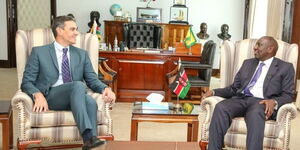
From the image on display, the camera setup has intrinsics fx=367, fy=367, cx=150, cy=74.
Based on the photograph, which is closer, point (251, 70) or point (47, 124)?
point (47, 124)

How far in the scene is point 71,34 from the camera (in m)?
3.04

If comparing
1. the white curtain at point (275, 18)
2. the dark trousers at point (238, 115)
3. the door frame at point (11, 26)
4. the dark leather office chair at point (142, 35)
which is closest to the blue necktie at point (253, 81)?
the dark trousers at point (238, 115)

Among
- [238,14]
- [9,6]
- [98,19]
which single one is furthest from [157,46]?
[9,6]

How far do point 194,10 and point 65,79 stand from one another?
6.31 metres

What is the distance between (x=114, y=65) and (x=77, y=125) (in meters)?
2.63

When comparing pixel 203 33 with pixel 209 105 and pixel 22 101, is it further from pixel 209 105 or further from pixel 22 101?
pixel 22 101

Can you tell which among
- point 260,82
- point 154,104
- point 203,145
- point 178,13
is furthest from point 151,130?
point 178,13

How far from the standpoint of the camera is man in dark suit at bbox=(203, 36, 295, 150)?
2.71 m

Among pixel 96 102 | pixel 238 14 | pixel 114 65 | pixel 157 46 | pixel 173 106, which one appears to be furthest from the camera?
pixel 238 14

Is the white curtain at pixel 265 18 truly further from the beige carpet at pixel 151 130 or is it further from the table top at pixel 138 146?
the table top at pixel 138 146

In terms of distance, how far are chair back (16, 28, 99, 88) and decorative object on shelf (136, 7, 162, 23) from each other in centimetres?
515

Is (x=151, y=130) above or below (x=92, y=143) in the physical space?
below

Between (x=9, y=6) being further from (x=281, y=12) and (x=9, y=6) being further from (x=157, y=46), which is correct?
(x=281, y=12)

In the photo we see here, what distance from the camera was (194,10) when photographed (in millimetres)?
8906
